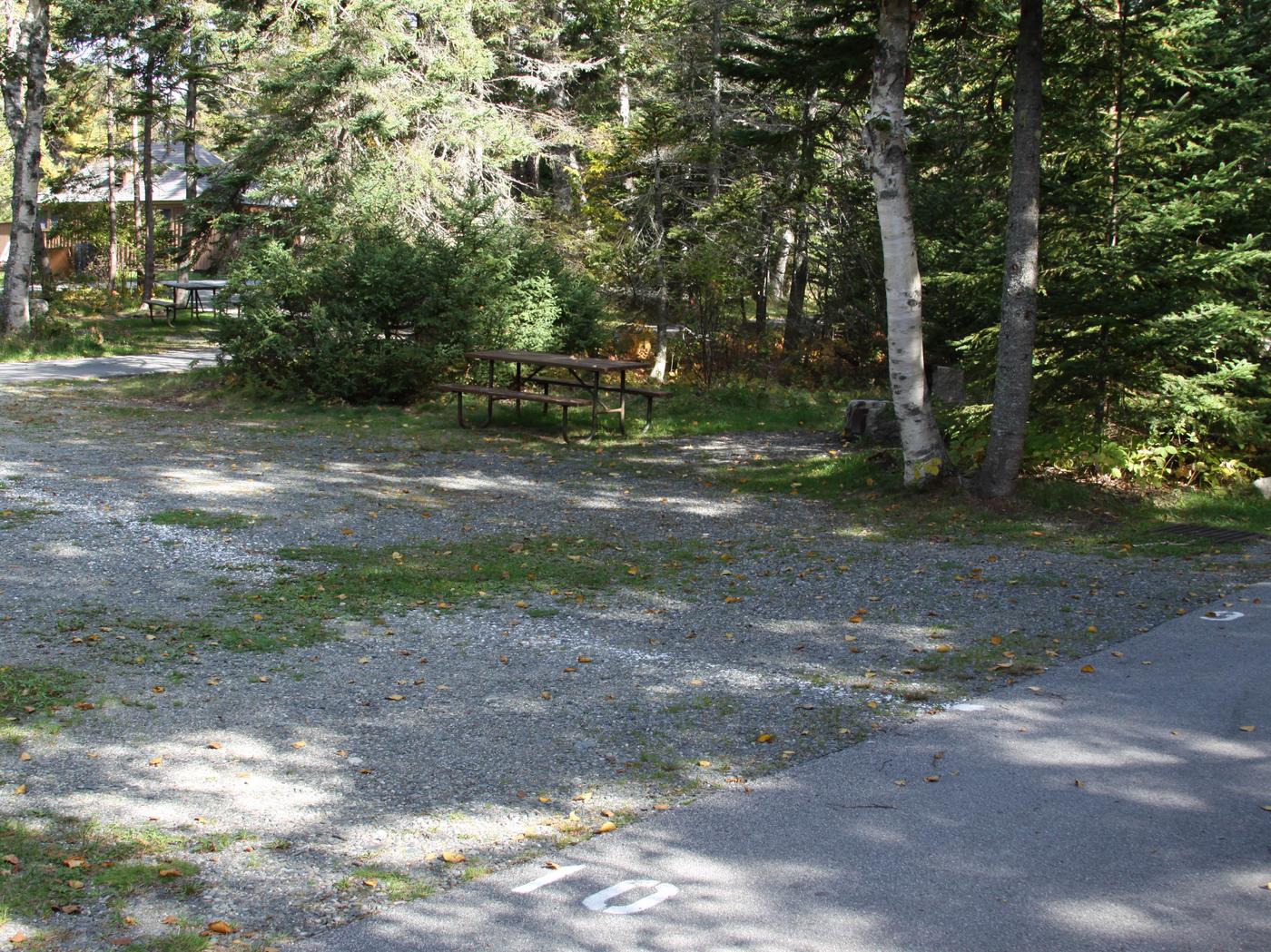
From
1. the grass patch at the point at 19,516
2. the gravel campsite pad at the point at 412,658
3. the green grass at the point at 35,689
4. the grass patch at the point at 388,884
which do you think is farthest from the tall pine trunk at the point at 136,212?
the grass patch at the point at 388,884

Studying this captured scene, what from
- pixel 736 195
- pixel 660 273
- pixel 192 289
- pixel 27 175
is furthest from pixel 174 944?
pixel 192 289

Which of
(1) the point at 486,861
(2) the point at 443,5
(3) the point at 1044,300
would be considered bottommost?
(1) the point at 486,861

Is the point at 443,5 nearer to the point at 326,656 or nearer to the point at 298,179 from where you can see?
the point at 298,179

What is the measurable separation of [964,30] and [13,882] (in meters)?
10.8

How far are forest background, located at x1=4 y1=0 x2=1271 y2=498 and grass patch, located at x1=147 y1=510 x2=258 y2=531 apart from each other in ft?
21.1

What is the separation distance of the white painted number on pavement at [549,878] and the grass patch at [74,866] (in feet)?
3.59

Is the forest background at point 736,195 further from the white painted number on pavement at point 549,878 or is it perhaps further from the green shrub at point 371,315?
the white painted number on pavement at point 549,878

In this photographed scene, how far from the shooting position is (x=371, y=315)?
17.0m

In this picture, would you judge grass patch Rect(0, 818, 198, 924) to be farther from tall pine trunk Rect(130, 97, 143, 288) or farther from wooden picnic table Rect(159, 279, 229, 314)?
tall pine trunk Rect(130, 97, 143, 288)

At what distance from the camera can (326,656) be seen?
6.39 m

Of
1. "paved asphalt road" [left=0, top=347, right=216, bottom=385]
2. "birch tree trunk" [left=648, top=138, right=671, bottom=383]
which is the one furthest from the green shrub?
"paved asphalt road" [left=0, top=347, right=216, bottom=385]

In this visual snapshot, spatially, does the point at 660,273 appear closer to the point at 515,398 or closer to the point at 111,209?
the point at 515,398

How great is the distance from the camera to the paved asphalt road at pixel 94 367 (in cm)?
1912

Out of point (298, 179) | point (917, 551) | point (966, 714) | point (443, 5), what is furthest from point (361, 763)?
point (443, 5)
